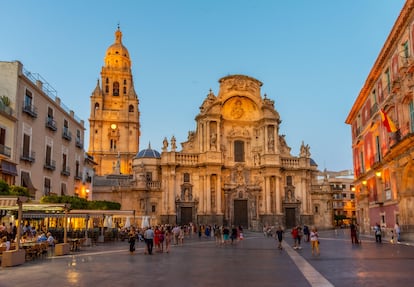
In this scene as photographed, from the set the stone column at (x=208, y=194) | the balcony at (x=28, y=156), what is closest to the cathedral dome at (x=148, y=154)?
the stone column at (x=208, y=194)

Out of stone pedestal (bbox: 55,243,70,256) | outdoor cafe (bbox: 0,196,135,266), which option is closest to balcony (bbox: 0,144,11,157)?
outdoor cafe (bbox: 0,196,135,266)

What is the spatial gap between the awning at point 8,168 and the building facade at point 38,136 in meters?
0.22

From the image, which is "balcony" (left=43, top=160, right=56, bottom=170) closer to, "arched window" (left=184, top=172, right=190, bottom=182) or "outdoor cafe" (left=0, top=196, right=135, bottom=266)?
"outdoor cafe" (left=0, top=196, right=135, bottom=266)

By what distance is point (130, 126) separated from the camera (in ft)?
294

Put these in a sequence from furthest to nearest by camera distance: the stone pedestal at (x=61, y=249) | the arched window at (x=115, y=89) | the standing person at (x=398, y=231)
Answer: the arched window at (x=115, y=89), the standing person at (x=398, y=231), the stone pedestal at (x=61, y=249)

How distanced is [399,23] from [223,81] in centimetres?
2965

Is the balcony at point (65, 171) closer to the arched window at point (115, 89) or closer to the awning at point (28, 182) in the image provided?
the awning at point (28, 182)

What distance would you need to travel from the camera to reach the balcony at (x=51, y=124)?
3594 cm

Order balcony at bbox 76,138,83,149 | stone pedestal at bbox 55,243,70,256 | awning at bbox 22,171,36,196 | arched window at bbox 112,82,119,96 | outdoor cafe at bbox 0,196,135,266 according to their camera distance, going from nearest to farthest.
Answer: outdoor cafe at bbox 0,196,135,266, stone pedestal at bbox 55,243,70,256, awning at bbox 22,171,36,196, balcony at bbox 76,138,83,149, arched window at bbox 112,82,119,96

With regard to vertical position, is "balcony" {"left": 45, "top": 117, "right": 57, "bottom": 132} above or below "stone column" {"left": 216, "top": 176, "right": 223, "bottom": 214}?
above

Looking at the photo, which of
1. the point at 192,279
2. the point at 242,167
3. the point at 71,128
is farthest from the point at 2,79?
the point at 242,167

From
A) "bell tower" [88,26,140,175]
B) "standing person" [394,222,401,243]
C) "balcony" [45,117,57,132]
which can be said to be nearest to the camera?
"standing person" [394,222,401,243]

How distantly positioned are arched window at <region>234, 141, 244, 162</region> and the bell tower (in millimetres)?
32171

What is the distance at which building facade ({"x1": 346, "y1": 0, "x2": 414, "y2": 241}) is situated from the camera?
27.8 meters
